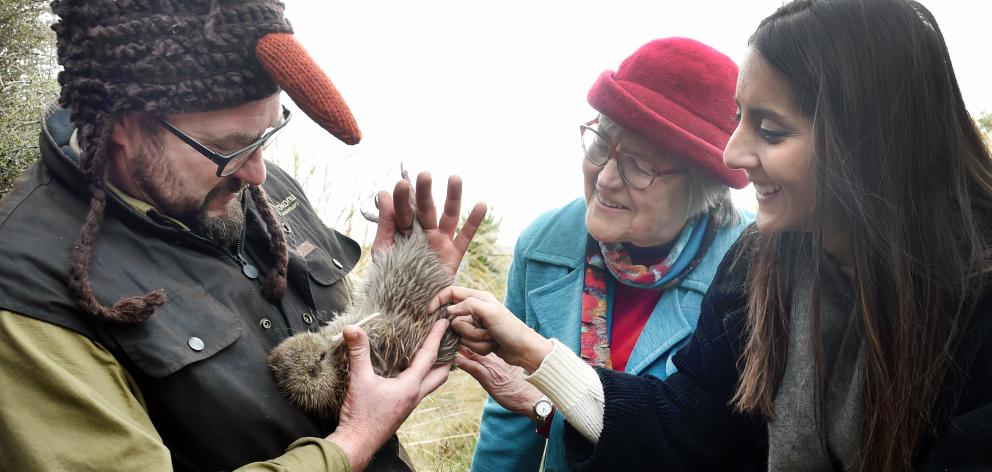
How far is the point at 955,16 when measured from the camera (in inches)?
407

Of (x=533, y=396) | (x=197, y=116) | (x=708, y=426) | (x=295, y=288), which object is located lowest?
(x=533, y=396)

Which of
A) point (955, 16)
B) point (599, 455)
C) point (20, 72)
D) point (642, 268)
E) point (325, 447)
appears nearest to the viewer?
point (325, 447)

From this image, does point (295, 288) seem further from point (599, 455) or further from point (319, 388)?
point (599, 455)

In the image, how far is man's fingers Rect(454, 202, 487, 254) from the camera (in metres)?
2.74

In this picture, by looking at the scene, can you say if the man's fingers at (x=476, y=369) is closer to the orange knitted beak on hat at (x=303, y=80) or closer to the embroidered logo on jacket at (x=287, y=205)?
the embroidered logo on jacket at (x=287, y=205)

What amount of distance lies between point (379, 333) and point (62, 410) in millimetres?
806

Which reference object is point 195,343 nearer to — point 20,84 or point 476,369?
point 476,369

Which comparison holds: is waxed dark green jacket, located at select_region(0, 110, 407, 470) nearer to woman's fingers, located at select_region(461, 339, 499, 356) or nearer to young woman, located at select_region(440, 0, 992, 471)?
woman's fingers, located at select_region(461, 339, 499, 356)

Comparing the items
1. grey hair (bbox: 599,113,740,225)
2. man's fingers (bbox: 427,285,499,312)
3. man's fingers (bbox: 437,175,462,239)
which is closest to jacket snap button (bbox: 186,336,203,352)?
man's fingers (bbox: 427,285,499,312)

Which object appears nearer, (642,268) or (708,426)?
(708,426)

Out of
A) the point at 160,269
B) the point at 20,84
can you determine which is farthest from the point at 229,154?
the point at 20,84

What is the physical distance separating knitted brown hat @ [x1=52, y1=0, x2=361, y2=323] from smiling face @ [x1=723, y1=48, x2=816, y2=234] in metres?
1.12

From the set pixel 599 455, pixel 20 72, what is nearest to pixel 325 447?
pixel 599 455

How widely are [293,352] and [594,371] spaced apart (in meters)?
0.94
